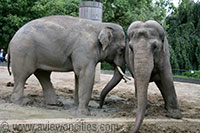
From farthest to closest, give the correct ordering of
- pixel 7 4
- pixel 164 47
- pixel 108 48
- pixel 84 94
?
pixel 7 4 → pixel 108 48 → pixel 84 94 → pixel 164 47

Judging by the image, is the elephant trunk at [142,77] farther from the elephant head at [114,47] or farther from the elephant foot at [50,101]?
the elephant foot at [50,101]

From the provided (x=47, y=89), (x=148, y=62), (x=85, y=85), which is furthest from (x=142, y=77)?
(x=47, y=89)

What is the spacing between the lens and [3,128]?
16.2 feet

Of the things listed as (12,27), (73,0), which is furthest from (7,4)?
(73,0)

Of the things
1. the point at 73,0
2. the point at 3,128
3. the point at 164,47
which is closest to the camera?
the point at 3,128

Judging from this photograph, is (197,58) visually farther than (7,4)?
No

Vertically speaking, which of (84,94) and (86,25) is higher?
(86,25)

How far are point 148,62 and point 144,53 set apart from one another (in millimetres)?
176

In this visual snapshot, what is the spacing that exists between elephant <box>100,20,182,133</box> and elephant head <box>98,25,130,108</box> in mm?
992

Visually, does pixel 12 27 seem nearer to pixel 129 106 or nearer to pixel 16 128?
pixel 129 106

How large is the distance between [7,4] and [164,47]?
22004mm

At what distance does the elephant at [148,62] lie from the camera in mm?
5512

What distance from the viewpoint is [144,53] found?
18.6 feet

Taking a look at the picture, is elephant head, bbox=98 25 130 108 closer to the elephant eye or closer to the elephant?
the elephant eye
